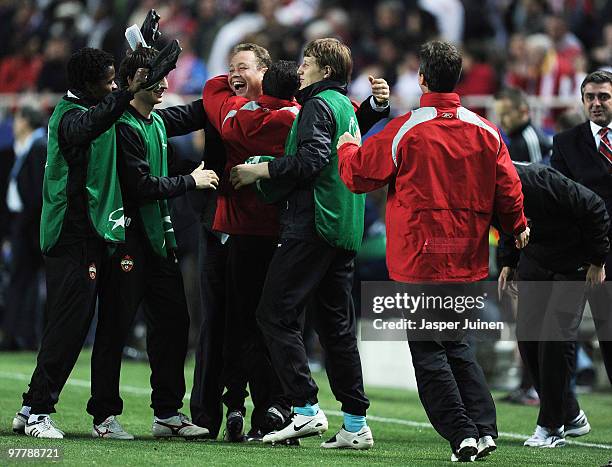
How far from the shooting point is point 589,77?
8.44 metres

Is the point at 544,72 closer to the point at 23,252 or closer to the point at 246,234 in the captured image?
the point at 23,252

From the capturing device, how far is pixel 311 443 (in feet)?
25.6

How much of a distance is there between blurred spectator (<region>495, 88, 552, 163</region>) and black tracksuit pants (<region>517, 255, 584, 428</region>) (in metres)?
2.43

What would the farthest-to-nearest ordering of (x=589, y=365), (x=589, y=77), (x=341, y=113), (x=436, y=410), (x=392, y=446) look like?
(x=589, y=365) < (x=589, y=77) < (x=392, y=446) < (x=341, y=113) < (x=436, y=410)

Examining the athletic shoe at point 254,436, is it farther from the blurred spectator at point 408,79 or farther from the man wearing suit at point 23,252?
the blurred spectator at point 408,79

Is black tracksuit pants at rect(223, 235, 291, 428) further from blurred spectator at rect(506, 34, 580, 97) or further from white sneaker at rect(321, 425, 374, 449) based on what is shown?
blurred spectator at rect(506, 34, 580, 97)

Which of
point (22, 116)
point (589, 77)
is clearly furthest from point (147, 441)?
point (22, 116)

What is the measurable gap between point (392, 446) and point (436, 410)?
108 cm

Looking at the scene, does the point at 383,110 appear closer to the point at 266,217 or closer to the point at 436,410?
the point at 266,217

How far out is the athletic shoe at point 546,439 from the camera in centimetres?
815

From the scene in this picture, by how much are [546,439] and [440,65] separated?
2.56 m

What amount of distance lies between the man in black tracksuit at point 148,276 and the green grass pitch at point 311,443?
0.86 ft

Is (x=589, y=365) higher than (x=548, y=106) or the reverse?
the reverse

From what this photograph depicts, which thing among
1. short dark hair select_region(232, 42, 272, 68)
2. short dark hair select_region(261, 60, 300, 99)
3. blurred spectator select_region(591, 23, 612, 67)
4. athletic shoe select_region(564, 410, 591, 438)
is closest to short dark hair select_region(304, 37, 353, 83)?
short dark hair select_region(261, 60, 300, 99)
